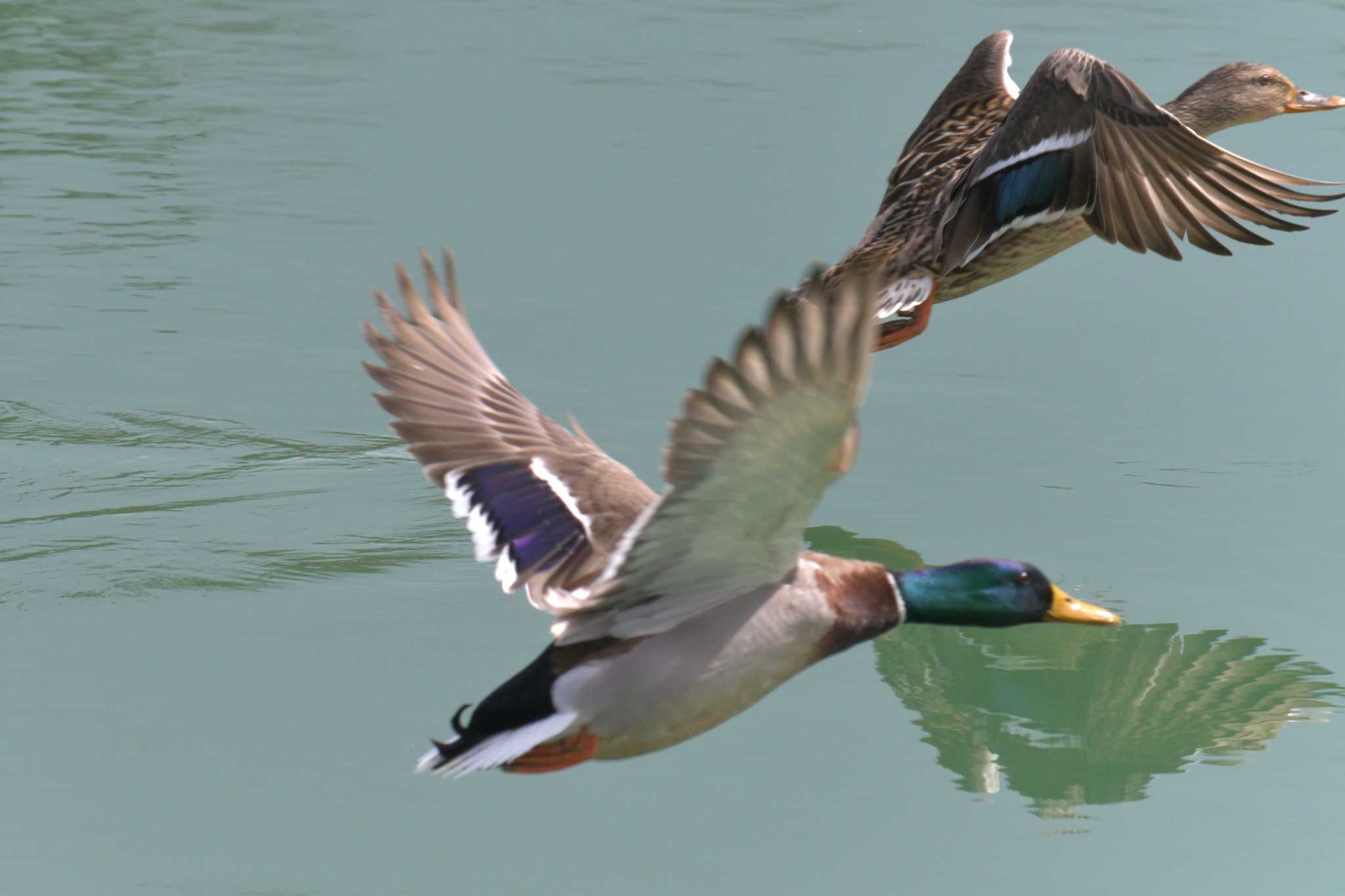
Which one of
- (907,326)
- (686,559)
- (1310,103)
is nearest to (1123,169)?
(907,326)

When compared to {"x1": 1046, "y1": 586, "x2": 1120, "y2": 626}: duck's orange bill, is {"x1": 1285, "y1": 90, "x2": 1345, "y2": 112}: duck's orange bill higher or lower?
higher

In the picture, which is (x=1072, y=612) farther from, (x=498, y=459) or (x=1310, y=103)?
(x=1310, y=103)

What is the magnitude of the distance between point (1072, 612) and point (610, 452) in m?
1.79

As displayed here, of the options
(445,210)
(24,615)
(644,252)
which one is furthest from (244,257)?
(24,615)

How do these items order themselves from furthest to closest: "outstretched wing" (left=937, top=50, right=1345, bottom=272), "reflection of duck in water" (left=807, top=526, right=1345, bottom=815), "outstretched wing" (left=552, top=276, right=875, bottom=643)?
"outstretched wing" (left=937, top=50, right=1345, bottom=272), "reflection of duck in water" (left=807, top=526, right=1345, bottom=815), "outstretched wing" (left=552, top=276, right=875, bottom=643)

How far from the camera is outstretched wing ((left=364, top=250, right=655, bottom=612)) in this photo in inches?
130

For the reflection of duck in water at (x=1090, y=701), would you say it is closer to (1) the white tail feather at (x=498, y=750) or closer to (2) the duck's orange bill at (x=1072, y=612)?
(2) the duck's orange bill at (x=1072, y=612)

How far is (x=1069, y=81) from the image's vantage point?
4.93 metres

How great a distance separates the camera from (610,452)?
188 inches

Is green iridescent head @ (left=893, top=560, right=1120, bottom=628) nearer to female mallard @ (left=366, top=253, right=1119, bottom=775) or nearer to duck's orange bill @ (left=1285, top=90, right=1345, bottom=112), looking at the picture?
female mallard @ (left=366, top=253, right=1119, bottom=775)

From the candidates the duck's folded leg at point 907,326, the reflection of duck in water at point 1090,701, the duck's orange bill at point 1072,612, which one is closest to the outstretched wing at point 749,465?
the duck's orange bill at point 1072,612

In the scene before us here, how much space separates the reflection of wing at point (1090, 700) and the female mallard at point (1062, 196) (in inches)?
51.2

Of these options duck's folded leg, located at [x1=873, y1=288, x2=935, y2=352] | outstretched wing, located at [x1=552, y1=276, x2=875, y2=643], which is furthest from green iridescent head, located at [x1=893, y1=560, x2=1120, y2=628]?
duck's folded leg, located at [x1=873, y1=288, x2=935, y2=352]

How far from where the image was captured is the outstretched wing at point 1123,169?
489cm
